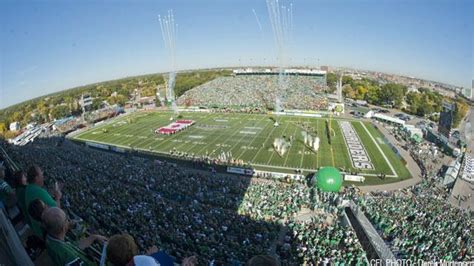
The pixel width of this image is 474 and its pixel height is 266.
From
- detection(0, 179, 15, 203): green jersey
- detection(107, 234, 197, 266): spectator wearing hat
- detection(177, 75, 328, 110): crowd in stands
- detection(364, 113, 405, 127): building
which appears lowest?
detection(364, 113, 405, 127): building

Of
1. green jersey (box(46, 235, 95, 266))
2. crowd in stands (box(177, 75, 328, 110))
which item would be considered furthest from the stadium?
crowd in stands (box(177, 75, 328, 110))

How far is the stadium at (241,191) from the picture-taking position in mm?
5168

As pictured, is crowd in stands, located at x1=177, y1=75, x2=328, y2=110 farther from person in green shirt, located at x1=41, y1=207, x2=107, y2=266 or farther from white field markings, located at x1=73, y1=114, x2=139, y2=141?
person in green shirt, located at x1=41, y1=207, x2=107, y2=266

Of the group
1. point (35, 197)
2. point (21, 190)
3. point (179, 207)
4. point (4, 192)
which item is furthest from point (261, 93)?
point (35, 197)

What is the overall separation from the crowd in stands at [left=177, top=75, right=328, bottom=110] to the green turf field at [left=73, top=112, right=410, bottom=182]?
962 centimetres

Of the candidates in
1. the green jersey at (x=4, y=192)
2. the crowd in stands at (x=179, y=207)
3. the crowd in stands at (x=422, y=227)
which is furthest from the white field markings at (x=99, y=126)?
the green jersey at (x=4, y=192)

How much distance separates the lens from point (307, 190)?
80.5 ft

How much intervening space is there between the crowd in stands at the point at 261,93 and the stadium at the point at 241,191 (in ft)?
16.3

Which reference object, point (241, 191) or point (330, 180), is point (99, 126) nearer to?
point (241, 191)

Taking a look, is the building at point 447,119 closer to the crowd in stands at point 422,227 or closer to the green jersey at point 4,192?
the crowd in stands at point 422,227

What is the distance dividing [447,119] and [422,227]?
101ft

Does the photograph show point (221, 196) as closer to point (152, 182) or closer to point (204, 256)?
point (152, 182)

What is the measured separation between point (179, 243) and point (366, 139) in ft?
116

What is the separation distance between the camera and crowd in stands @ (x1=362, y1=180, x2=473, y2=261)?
598 inches
